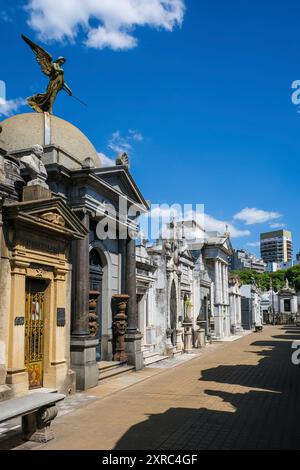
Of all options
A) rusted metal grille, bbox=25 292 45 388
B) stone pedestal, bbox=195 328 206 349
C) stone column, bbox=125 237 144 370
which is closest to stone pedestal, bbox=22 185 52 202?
rusted metal grille, bbox=25 292 45 388

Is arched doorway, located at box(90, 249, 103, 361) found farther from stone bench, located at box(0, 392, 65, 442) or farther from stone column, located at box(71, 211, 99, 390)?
stone bench, located at box(0, 392, 65, 442)

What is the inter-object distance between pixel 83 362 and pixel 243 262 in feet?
463

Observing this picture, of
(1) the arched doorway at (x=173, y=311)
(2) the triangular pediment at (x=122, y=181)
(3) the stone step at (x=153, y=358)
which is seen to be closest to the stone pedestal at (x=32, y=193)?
(2) the triangular pediment at (x=122, y=181)

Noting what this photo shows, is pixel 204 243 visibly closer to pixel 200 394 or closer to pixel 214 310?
pixel 214 310

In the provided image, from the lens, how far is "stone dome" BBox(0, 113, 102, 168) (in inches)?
527

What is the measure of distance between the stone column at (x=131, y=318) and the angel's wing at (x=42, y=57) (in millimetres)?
6163

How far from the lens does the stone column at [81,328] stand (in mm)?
11703

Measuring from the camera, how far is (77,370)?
11.7 m

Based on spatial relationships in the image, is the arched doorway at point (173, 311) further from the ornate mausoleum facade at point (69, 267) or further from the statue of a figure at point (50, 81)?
the statue of a figure at point (50, 81)

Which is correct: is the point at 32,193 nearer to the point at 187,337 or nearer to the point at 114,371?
the point at 114,371

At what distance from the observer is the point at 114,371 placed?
13.9 metres
